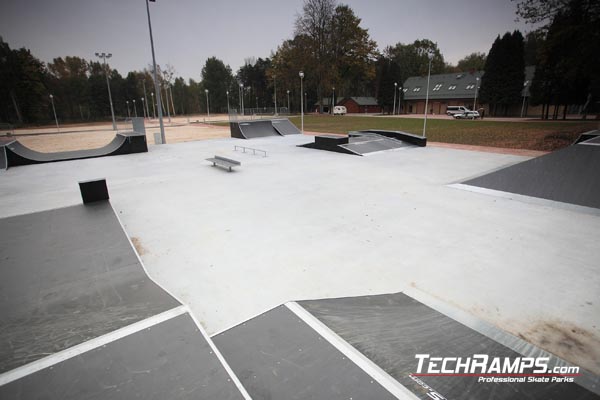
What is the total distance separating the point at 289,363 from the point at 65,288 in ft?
9.54

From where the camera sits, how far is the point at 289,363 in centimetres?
244

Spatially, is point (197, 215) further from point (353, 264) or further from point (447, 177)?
point (447, 177)

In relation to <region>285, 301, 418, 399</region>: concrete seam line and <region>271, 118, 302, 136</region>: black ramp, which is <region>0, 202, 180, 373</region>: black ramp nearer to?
<region>285, 301, 418, 399</region>: concrete seam line

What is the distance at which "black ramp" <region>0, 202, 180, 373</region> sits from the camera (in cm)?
273

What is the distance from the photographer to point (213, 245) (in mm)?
5129

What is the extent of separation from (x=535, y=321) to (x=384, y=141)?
13.5 metres

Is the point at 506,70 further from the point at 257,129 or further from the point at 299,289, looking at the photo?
the point at 299,289

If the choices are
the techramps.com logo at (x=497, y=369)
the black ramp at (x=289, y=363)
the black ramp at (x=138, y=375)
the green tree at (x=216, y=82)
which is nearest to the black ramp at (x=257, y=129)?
the black ramp at (x=289, y=363)

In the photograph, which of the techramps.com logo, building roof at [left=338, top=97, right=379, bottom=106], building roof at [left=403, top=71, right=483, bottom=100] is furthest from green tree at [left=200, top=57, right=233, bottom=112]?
the techramps.com logo

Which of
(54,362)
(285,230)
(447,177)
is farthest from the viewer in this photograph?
(447,177)

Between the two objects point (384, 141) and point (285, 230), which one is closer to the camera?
point (285, 230)

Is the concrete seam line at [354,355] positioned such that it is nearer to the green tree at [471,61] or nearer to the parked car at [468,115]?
the parked car at [468,115]

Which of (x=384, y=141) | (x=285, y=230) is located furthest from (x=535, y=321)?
(x=384, y=141)

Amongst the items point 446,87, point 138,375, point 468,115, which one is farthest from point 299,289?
point 446,87
